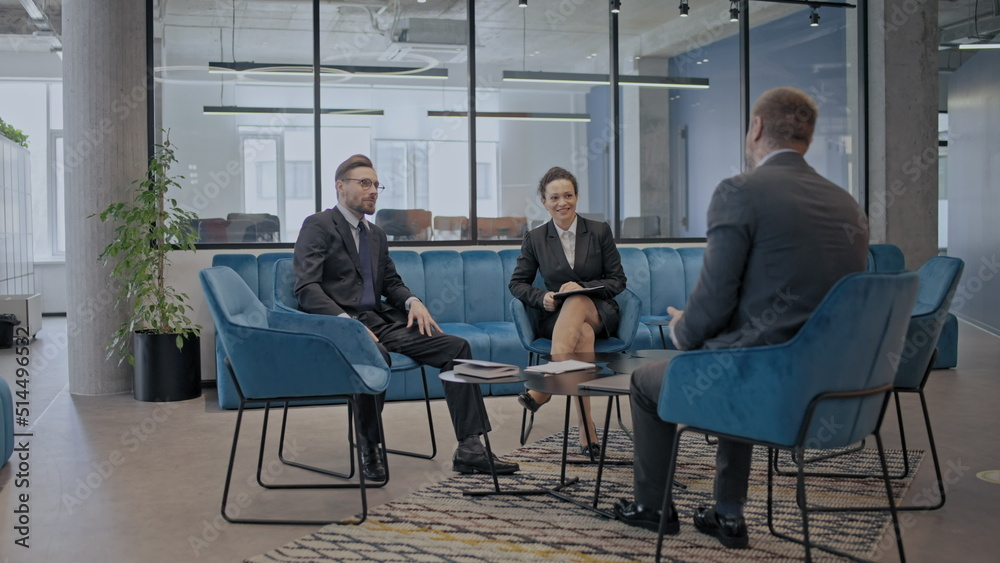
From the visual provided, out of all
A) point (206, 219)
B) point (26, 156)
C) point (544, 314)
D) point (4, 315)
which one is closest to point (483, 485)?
point (544, 314)

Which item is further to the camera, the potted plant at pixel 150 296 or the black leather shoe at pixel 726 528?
the potted plant at pixel 150 296

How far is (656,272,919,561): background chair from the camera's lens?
2.21m

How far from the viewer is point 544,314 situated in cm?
459

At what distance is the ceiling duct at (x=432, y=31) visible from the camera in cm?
757

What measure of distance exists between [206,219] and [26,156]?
589cm

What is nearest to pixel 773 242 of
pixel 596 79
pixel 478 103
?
pixel 596 79

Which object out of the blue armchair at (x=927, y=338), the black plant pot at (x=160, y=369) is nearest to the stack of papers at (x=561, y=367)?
the blue armchair at (x=927, y=338)

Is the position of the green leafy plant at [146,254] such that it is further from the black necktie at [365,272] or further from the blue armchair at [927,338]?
the blue armchair at [927,338]

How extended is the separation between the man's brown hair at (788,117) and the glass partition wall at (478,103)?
4.24m

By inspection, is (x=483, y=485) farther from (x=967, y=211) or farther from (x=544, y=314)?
(x=967, y=211)

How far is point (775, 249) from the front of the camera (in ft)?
7.85

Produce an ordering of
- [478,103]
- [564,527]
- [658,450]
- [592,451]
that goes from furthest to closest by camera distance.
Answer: [478,103], [592,451], [564,527], [658,450]

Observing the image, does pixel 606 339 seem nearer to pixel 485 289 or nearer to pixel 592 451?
pixel 592 451

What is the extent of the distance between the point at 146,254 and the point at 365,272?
205 cm
